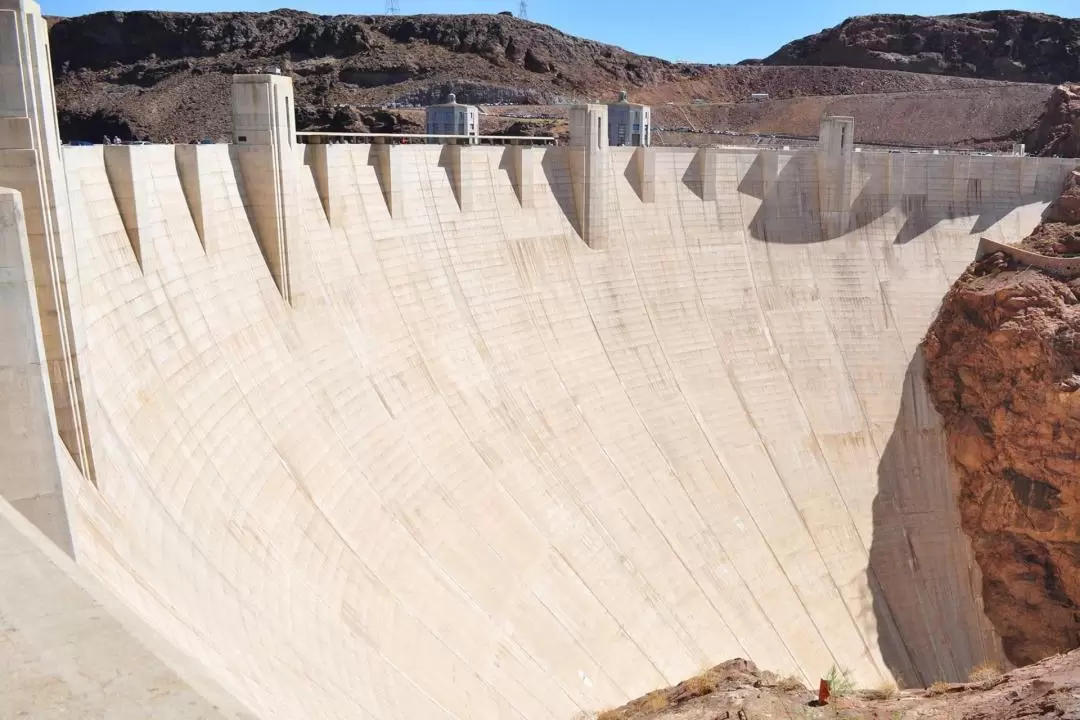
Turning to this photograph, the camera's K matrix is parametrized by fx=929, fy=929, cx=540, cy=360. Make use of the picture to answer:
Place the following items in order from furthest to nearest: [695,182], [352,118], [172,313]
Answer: [352,118]
[695,182]
[172,313]

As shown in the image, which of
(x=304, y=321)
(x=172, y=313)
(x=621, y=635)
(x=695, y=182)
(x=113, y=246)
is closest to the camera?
(x=113, y=246)

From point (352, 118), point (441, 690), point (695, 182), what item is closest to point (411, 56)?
point (352, 118)

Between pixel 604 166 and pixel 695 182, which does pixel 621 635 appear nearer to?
pixel 604 166

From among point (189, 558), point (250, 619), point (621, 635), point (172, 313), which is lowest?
point (621, 635)

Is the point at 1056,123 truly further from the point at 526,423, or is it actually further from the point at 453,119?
the point at 526,423

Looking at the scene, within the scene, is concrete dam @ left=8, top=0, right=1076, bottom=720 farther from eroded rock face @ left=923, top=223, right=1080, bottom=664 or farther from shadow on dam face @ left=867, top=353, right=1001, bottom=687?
eroded rock face @ left=923, top=223, right=1080, bottom=664

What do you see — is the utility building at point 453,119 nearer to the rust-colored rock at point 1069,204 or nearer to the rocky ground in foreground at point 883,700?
the rust-colored rock at point 1069,204

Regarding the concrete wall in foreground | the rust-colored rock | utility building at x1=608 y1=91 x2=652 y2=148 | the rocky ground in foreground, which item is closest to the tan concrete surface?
the concrete wall in foreground
